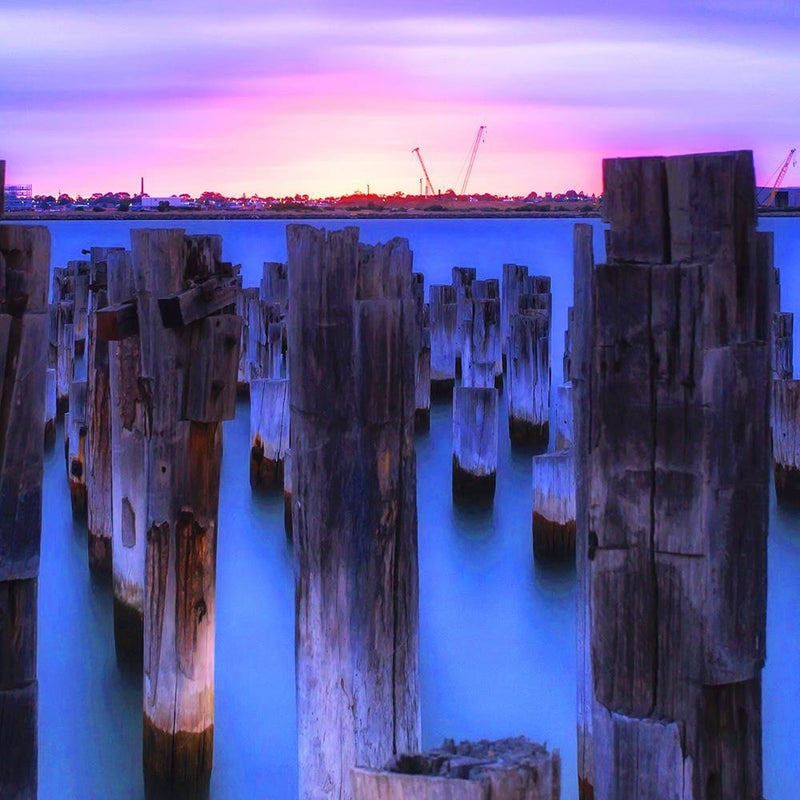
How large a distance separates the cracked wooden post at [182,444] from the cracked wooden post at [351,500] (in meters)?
0.95

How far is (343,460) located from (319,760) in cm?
81

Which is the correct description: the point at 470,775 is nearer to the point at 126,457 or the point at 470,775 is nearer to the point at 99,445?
the point at 126,457

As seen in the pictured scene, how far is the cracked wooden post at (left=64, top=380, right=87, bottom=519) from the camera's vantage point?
8.91m

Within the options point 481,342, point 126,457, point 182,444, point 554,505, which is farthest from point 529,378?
point 182,444

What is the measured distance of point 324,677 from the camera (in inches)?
141

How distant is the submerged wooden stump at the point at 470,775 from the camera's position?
6.12 ft

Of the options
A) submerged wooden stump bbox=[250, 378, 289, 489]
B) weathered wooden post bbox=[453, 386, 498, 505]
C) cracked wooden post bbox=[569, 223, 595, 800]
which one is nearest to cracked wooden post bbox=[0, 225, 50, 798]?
cracked wooden post bbox=[569, 223, 595, 800]

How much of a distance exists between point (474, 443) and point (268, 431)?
154 centimetres

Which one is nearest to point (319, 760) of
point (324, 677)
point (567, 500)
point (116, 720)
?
point (324, 677)

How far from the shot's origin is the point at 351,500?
11.7ft

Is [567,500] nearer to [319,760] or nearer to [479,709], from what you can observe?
[479,709]

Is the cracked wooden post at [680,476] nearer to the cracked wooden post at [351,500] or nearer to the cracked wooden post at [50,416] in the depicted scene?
the cracked wooden post at [351,500]

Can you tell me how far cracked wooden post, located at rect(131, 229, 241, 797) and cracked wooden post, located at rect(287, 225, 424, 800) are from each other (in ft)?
3.13

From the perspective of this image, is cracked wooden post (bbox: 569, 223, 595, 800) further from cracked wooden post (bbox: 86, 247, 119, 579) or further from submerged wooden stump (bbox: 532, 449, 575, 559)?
cracked wooden post (bbox: 86, 247, 119, 579)
